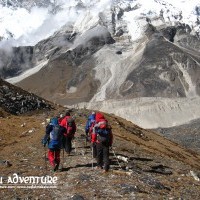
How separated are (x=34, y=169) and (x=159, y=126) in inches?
5594

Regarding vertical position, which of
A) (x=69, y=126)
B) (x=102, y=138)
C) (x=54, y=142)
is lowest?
(x=69, y=126)

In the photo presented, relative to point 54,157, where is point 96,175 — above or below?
below

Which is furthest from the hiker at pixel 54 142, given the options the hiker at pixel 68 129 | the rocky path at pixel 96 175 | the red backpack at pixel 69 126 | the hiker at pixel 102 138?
the red backpack at pixel 69 126

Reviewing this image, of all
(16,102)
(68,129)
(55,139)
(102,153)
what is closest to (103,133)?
(102,153)

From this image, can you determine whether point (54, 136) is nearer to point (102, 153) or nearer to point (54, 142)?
point (54, 142)

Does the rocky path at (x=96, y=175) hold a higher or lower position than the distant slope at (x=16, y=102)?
higher

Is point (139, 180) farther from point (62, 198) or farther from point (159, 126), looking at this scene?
point (159, 126)

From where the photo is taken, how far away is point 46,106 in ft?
158

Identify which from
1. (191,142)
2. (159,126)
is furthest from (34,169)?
(159,126)

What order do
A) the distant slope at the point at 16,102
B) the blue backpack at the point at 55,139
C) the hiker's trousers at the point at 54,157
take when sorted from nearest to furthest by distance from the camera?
the hiker's trousers at the point at 54,157
the blue backpack at the point at 55,139
the distant slope at the point at 16,102

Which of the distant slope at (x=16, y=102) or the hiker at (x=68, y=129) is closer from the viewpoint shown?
the hiker at (x=68, y=129)

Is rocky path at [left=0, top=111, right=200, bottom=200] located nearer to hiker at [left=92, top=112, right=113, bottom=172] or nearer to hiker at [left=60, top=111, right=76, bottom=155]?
hiker at [left=60, top=111, right=76, bottom=155]

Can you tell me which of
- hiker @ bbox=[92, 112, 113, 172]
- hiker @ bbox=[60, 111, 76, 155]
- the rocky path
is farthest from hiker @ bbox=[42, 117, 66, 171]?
hiker @ bbox=[60, 111, 76, 155]

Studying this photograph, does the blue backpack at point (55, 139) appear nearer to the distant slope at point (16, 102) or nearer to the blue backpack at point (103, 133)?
the blue backpack at point (103, 133)
